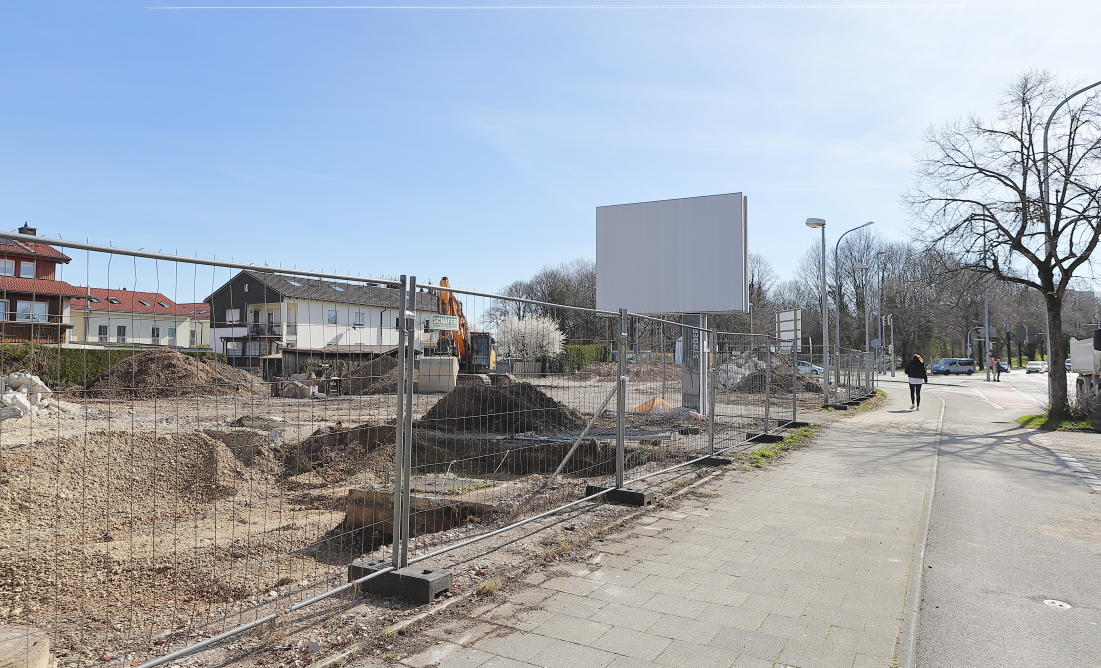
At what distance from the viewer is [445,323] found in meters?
4.64

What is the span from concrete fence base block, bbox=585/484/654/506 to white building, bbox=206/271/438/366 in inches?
136

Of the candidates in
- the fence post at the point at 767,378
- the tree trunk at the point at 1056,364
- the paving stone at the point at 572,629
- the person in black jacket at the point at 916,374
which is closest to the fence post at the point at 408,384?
the paving stone at the point at 572,629

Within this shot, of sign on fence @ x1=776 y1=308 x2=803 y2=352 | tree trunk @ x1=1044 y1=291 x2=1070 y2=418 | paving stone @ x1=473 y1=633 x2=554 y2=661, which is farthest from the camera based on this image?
sign on fence @ x1=776 y1=308 x2=803 y2=352

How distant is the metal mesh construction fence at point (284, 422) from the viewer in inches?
141

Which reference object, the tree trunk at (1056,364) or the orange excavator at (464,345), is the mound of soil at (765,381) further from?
the tree trunk at (1056,364)

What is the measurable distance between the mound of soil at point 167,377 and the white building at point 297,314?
183 millimetres

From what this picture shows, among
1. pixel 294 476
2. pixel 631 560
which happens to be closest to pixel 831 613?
pixel 631 560

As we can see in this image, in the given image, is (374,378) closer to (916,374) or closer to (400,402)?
(400,402)

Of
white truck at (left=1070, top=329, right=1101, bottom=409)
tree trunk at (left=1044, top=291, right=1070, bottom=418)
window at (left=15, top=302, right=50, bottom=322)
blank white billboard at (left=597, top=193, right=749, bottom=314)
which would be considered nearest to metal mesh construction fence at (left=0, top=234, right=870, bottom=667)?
window at (left=15, top=302, right=50, bottom=322)

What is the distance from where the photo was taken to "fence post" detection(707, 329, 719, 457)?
9.85 meters

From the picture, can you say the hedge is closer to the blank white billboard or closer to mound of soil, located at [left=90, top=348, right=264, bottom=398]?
mound of soil, located at [left=90, top=348, right=264, bottom=398]

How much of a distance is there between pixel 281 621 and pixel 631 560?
2.63 metres

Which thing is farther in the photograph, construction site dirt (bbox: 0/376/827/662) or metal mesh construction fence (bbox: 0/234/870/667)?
construction site dirt (bbox: 0/376/827/662)

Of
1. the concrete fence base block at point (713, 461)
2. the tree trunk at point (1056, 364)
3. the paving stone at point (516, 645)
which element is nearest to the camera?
the paving stone at point (516, 645)
